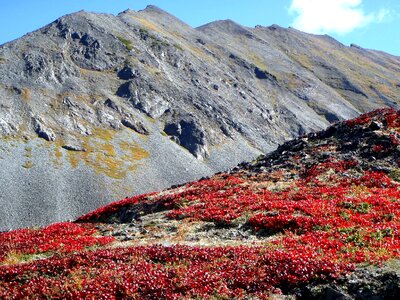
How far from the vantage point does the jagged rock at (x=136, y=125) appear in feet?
485

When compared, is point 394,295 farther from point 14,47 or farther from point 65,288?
point 14,47

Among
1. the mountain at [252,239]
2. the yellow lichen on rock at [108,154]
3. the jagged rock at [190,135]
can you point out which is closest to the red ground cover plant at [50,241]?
the mountain at [252,239]

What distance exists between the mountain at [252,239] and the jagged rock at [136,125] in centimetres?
11008

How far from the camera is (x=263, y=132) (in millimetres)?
178875

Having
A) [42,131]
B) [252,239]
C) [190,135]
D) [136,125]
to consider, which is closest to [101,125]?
[136,125]

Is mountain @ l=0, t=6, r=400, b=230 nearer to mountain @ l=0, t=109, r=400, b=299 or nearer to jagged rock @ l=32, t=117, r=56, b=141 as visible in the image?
jagged rock @ l=32, t=117, r=56, b=141

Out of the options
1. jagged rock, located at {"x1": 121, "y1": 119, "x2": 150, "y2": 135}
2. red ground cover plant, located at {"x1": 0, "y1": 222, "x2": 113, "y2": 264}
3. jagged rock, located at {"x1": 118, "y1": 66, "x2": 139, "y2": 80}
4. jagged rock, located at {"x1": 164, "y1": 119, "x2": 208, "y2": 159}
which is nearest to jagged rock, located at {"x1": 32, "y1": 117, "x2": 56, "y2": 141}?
jagged rock, located at {"x1": 121, "y1": 119, "x2": 150, "y2": 135}

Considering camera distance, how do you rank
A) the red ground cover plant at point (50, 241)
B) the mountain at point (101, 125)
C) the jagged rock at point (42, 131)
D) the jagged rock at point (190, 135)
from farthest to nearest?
the jagged rock at point (190, 135)
the jagged rock at point (42, 131)
the mountain at point (101, 125)
the red ground cover plant at point (50, 241)

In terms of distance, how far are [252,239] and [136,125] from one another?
430 feet

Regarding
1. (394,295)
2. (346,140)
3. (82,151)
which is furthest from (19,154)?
(394,295)

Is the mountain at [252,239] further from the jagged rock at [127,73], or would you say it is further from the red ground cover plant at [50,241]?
the jagged rock at [127,73]

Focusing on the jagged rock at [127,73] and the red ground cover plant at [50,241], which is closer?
the red ground cover plant at [50,241]

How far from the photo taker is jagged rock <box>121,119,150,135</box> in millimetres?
147700

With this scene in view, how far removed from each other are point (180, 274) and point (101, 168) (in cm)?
10454
